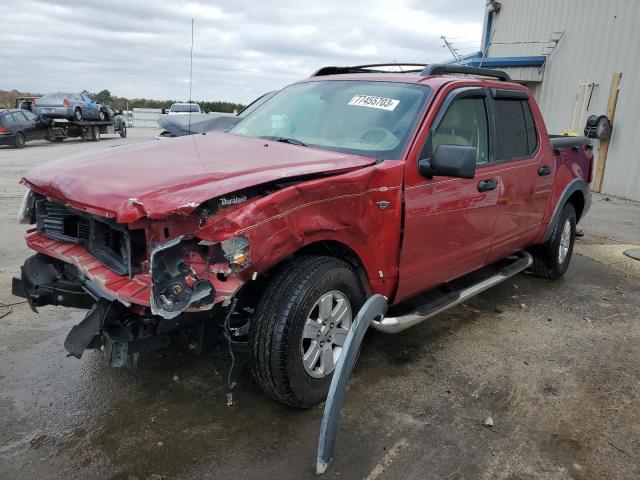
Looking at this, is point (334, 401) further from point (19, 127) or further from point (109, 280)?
point (19, 127)

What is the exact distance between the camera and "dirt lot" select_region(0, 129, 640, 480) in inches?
107

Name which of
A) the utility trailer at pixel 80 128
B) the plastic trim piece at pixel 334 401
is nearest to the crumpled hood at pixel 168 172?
the plastic trim piece at pixel 334 401

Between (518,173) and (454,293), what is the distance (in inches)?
48.8

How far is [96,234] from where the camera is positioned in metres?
2.93

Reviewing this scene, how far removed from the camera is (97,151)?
3742 mm

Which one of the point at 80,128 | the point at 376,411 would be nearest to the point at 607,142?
the point at 376,411

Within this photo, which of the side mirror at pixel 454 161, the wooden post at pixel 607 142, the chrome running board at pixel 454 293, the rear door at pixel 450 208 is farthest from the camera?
the wooden post at pixel 607 142

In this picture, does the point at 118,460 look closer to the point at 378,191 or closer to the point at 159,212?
the point at 159,212

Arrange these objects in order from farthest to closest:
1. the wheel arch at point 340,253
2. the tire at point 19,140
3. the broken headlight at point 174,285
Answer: the tire at point 19,140 → the wheel arch at point 340,253 → the broken headlight at point 174,285

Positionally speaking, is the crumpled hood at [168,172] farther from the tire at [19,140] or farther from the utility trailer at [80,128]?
the utility trailer at [80,128]

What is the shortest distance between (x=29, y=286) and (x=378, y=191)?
6.98ft

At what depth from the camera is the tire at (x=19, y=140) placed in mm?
19667

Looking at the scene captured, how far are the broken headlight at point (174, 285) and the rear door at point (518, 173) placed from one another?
2.70m

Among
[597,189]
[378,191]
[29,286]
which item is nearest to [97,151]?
[29,286]
